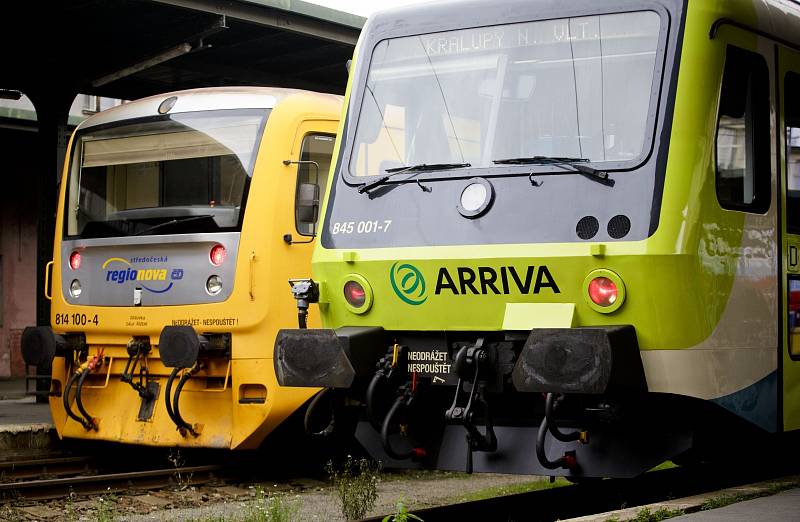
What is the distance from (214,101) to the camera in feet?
37.6

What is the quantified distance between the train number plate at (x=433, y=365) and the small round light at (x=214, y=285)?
11.1 ft

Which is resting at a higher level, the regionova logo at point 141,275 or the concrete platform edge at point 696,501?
the regionova logo at point 141,275

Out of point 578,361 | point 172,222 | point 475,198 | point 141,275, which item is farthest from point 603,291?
point 141,275

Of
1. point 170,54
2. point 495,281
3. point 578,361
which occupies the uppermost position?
point 170,54

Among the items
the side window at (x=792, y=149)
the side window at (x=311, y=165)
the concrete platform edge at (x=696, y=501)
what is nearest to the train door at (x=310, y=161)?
the side window at (x=311, y=165)

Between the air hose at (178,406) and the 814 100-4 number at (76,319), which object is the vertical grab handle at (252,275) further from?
the 814 100-4 number at (76,319)

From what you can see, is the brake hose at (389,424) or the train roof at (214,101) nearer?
the brake hose at (389,424)

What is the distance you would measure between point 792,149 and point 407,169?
2302 millimetres

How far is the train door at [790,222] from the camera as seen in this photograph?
8.18 m

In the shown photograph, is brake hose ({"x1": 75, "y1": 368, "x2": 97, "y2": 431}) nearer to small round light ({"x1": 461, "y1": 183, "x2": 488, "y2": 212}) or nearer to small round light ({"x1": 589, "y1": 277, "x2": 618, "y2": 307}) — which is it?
small round light ({"x1": 461, "y1": 183, "x2": 488, "y2": 212})

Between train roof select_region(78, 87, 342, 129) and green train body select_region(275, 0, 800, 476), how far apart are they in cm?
293

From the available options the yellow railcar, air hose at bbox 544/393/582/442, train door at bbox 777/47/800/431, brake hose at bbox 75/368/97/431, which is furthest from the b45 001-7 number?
brake hose at bbox 75/368/97/431

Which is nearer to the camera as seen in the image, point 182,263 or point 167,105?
point 182,263

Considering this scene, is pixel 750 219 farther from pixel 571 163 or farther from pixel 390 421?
pixel 390 421
